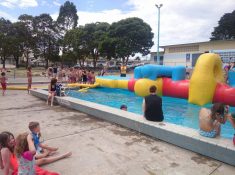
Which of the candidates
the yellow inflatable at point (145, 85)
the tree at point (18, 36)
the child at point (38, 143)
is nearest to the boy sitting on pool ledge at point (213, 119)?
the child at point (38, 143)

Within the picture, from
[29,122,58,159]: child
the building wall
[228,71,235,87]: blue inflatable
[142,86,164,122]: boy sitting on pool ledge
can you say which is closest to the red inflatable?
[228,71,235,87]: blue inflatable

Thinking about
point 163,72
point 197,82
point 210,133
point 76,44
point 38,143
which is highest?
point 76,44

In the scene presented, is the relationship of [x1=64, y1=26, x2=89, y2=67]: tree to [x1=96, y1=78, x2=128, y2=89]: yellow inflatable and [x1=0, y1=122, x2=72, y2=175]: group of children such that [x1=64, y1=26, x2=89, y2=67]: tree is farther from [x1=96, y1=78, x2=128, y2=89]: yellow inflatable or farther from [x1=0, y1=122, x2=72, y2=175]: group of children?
[x1=0, y1=122, x2=72, y2=175]: group of children

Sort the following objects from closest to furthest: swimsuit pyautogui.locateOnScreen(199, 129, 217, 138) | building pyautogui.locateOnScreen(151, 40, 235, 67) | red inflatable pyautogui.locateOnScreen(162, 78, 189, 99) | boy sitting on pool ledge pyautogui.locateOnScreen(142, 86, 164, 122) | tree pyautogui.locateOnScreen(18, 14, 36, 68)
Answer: swimsuit pyautogui.locateOnScreen(199, 129, 217, 138) → boy sitting on pool ledge pyautogui.locateOnScreen(142, 86, 164, 122) → red inflatable pyautogui.locateOnScreen(162, 78, 189, 99) → building pyautogui.locateOnScreen(151, 40, 235, 67) → tree pyautogui.locateOnScreen(18, 14, 36, 68)

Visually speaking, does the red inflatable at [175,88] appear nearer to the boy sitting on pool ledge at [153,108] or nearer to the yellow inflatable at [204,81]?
the yellow inflatable at [204,81]

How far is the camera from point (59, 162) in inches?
167

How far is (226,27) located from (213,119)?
4928 cm

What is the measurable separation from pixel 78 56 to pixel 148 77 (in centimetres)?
3247

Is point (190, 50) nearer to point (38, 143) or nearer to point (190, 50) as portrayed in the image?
point (190, 50)

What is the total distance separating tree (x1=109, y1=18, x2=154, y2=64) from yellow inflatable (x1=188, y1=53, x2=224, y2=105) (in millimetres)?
28430

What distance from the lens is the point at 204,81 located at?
8984mm

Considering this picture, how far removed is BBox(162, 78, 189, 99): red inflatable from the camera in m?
10.6

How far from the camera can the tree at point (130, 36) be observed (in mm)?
37406

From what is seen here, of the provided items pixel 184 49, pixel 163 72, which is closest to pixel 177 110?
pixel 163 72
